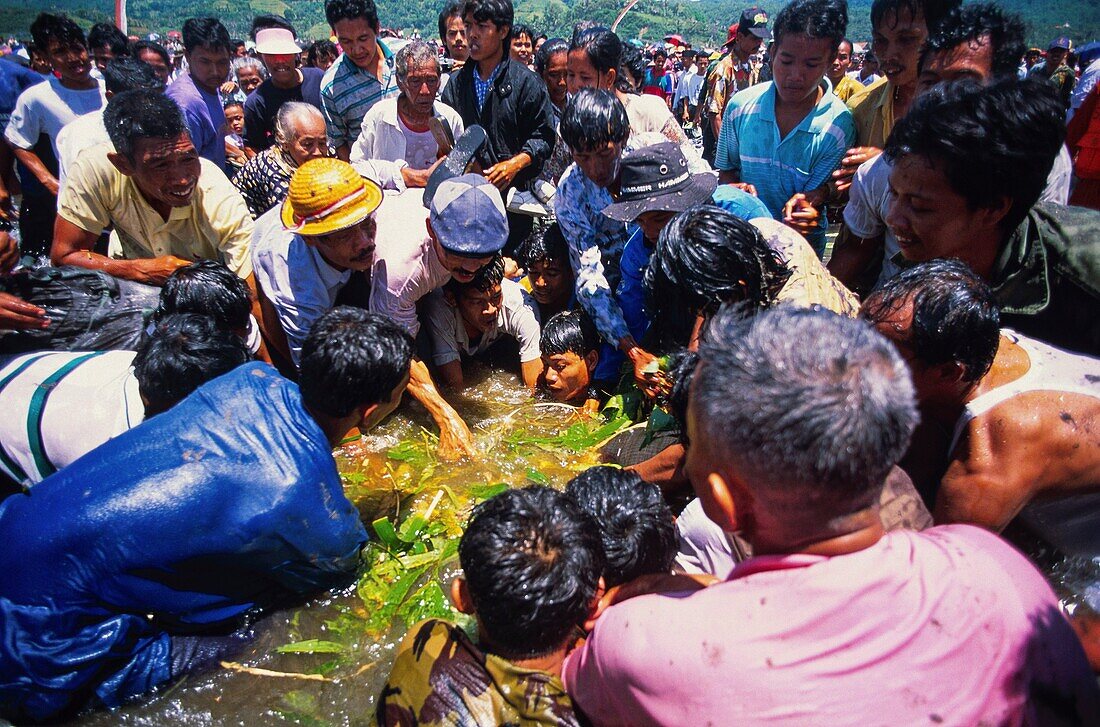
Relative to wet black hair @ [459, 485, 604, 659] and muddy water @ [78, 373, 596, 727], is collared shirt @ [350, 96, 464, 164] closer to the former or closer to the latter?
muddy water @ [78, 373, 596, 727]

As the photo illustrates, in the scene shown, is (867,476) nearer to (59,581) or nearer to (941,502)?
(941,502)

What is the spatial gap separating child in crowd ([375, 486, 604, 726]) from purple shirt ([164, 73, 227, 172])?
203 inches

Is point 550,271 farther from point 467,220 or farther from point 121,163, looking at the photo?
point 121,163

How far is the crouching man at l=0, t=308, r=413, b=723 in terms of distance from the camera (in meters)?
2.44

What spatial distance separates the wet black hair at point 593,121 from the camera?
13.1 ft

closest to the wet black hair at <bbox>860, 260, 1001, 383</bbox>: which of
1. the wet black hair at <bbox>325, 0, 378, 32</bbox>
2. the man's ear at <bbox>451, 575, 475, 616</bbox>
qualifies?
the man's ear at <bbox>451, 575, 475, 616</bbox>

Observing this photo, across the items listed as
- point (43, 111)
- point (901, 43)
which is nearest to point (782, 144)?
point (901, 43)

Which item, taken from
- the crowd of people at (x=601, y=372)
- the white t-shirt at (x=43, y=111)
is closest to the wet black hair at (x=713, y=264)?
the crowd of people at (x=601, y=372)

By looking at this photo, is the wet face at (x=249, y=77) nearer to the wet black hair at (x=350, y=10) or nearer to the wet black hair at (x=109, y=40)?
the wet black hair at (x=109, y=40)

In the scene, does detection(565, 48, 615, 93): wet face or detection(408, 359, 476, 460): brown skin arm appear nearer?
detection(408, 359, 476, 460): brown skin arm

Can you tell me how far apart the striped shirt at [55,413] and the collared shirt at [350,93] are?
12.5 feet

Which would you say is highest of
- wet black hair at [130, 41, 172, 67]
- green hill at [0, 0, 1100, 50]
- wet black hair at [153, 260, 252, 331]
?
green hill at [0, 0, 1100, 50]

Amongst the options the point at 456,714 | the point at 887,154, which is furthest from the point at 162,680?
the point at 887,154

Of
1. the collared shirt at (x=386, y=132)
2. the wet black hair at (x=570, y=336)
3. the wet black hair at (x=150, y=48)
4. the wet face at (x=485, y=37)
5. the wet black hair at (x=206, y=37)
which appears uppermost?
the wet black hair at (x=150, y=48)
